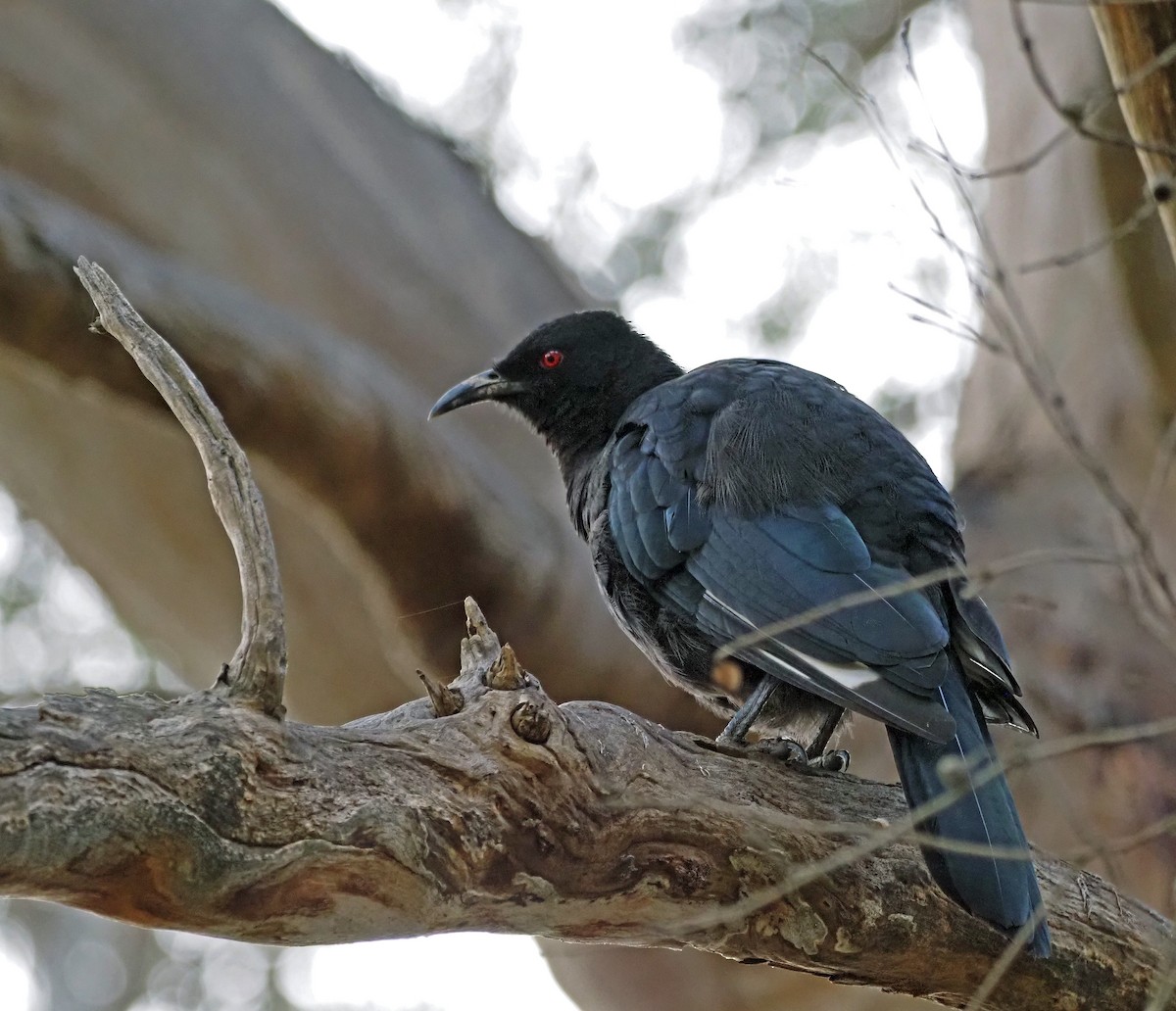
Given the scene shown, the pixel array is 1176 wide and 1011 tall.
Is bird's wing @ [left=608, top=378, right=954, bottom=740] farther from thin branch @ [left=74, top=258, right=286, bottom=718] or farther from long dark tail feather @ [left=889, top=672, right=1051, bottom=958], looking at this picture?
thin branch @ [left=74, top=258, right=286, bottom=718]

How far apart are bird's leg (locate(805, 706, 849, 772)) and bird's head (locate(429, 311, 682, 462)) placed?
63.2 inches

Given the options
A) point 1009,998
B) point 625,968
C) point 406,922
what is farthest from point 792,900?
point 625,968

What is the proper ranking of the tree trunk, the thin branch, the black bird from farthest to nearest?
the tree trunk < the black bird < the thin branch

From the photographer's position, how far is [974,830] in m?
2.95

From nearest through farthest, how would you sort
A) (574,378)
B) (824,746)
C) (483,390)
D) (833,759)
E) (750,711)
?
(750,711)
(833,759)
(824,746)
(574,378)
(483,390)

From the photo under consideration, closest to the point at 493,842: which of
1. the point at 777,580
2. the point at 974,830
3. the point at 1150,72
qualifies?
the point at 974,830

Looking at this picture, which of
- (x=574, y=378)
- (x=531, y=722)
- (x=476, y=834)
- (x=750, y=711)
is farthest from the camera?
(x=574, y=378)

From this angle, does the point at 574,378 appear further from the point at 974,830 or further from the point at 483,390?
the point at 974,830

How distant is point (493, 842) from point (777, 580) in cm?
135

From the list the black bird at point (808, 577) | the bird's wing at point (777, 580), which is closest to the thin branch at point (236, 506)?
the black bird at point (808, 577)

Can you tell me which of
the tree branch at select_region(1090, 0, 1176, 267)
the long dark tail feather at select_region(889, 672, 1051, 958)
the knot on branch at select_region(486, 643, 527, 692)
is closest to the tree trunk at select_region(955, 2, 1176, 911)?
the long dark tail feather at select_region(889, 672, 1051, 958)

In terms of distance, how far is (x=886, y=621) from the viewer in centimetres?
337

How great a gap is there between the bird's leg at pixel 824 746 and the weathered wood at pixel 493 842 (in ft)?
1.90

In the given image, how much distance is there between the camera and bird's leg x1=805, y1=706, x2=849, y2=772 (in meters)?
4.12
